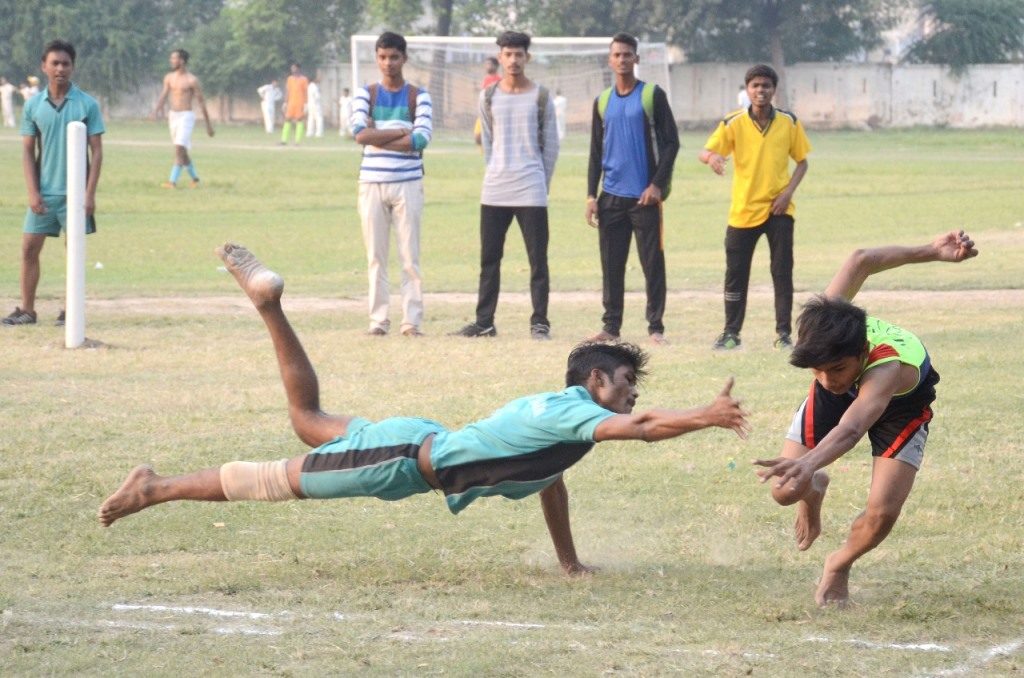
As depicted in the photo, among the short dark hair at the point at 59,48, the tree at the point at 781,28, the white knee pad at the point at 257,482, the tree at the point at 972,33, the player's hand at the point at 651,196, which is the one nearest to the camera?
the white knee pad at the point at 257,482

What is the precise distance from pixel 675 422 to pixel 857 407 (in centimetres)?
76

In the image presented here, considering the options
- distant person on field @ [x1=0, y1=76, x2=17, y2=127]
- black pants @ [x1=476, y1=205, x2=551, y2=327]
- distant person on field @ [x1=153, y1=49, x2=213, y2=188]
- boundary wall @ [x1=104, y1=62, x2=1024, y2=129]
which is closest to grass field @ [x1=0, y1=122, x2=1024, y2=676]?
black pants @ [x1=476, y1=205, x2=551, y2=327]

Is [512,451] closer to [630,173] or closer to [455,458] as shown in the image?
[455,458]

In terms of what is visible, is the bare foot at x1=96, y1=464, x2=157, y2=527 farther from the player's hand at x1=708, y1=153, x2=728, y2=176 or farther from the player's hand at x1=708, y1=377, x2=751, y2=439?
the player's hand at x1=708, y1=153, x2=728, y2=176

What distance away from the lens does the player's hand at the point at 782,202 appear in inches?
426

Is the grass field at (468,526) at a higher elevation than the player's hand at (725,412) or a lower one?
lower

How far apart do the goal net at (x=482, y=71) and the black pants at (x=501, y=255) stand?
793 inches

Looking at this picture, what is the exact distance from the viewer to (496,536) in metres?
6.27

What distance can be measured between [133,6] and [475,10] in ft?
56.0

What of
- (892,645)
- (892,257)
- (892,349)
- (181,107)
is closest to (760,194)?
(892,257)

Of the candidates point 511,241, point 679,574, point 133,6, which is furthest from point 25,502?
point 133,6

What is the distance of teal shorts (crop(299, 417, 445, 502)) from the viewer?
17.2ft

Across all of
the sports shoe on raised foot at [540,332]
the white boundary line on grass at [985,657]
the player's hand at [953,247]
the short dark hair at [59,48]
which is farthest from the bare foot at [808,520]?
the short dark hair at [59,48]

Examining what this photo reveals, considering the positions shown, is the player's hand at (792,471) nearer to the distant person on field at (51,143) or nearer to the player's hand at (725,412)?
the player's hand at (725,412)
